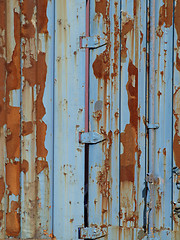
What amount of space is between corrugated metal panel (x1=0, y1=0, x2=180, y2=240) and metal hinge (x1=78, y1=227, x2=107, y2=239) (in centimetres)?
4

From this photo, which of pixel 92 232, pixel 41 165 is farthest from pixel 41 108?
pixel 92 232

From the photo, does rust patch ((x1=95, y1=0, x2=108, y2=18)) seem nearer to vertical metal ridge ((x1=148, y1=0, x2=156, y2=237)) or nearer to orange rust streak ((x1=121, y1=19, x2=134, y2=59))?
orange rust streak ((x1=121, y1=19, x2=134, y2=59))

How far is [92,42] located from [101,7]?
251 mm

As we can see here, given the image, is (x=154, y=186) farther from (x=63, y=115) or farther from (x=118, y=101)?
(x=63, y=115)

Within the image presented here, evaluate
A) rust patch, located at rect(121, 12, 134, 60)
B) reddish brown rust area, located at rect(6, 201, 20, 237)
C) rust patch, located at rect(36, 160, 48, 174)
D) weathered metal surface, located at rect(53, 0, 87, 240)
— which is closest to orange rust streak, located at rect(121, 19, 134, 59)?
rust patch, located at rect(121, 12, 134, 60)

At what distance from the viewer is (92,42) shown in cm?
198

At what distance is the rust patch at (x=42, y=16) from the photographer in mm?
1952

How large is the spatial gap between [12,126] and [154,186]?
1092 millimetres

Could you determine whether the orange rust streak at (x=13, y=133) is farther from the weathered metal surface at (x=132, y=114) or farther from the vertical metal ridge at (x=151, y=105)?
the vertical metal ridge at (x=151, y=105)

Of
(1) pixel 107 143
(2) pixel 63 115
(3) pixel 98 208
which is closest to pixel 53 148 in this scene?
(2) pixel 63 115

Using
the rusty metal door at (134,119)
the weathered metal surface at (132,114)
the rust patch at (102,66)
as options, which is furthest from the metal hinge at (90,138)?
the rust patch at (102,66)

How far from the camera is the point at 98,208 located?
1.99 meters

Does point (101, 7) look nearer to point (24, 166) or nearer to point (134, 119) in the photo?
point (134, 119)

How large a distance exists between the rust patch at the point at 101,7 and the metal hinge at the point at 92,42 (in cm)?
17
